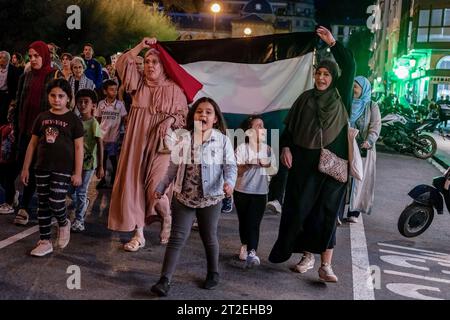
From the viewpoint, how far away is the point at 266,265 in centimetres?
584

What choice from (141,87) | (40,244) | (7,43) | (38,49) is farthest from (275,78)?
(7,43)

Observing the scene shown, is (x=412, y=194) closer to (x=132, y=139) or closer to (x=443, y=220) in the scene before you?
(x=443, y=220)

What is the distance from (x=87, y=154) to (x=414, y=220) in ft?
13.2

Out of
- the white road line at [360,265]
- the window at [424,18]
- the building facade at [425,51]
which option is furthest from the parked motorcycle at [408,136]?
the window at [424,18]

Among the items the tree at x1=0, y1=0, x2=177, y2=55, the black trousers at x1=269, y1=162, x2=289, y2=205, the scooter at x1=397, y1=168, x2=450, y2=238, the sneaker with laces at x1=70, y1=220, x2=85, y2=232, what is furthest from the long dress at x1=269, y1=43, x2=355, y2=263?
the tree at x1=0, y1=0, x2=177, y2=55

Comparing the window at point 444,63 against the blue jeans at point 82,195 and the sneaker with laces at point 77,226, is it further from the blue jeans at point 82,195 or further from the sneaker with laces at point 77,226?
the sneaker with laces at point 77,226

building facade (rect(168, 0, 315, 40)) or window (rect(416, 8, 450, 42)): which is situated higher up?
building facade (rect(168, 0, 315, 40))

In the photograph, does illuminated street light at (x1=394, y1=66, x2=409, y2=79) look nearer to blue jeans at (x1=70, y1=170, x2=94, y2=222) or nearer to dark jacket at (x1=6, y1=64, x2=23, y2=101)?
dark jacket at (x1=6, y1=64, x2=23, y2=101)

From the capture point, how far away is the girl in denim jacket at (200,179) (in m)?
4.81

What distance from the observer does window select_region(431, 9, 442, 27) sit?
40.7 meters

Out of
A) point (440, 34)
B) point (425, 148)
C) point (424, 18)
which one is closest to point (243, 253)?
point (425, 148)

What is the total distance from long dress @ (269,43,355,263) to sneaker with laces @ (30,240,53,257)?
223cm

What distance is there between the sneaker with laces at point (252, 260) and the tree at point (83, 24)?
2189 cm

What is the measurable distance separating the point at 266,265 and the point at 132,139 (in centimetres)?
187
